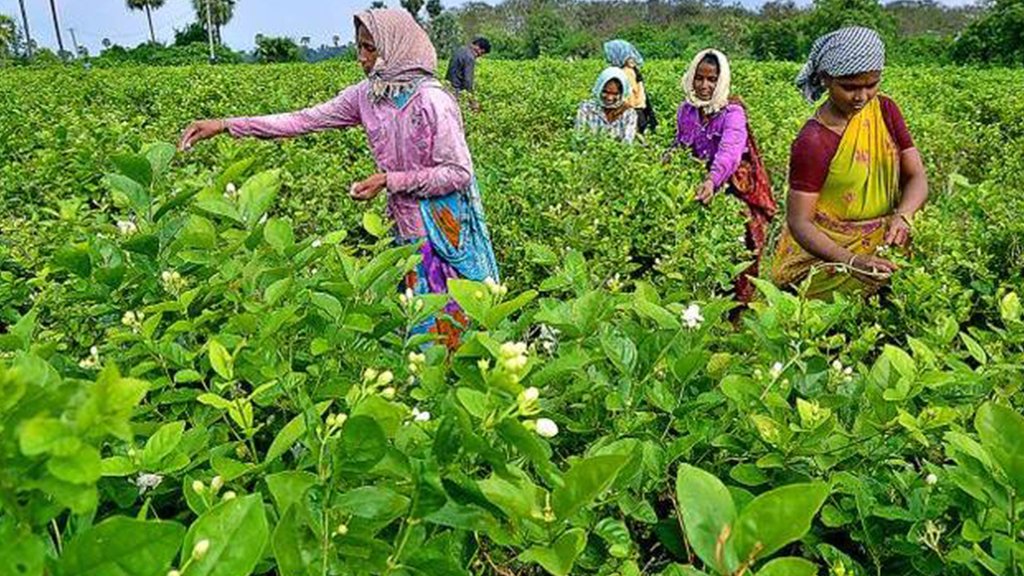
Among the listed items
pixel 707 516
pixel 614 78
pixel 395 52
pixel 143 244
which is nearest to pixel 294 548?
pixel 707 516

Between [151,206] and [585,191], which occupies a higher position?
[151,206]

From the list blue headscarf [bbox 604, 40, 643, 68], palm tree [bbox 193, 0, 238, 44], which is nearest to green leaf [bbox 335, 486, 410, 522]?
blue headscarf [bbox 604, 40, 643, 68]

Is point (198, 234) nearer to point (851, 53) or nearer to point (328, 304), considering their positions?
point (328, 304)

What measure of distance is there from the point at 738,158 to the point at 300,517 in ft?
12.3

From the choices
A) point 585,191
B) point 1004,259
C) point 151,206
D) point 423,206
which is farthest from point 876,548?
A: point 585,191

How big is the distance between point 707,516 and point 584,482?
0.11 metres

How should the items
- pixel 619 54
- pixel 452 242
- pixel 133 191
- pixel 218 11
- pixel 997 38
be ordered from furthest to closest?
pixel 218 11, pixel 997 38, pixel 619 54, pixel 452 242, pixel 133 191

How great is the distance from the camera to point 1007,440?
0.95 meters

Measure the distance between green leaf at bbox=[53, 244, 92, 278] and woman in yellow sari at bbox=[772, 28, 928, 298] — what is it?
1.98m

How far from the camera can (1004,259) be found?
2719 millimetres

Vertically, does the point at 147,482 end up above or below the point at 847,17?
above

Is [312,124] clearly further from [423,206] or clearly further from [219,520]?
[219,520]

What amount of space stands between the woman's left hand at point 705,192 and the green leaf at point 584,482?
3175 mm

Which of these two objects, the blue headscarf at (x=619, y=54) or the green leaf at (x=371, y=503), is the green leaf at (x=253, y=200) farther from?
the blue headscarf at (x=619, y=54)
